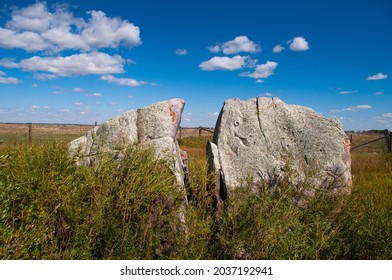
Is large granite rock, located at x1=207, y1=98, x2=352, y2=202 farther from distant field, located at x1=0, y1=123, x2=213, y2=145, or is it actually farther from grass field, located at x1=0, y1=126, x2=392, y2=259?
distant field, located at x1=0, y1=123, x2=213, y2=145

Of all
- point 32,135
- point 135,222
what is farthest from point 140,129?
point 32,135

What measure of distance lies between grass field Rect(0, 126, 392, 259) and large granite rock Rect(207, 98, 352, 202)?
1323 mm

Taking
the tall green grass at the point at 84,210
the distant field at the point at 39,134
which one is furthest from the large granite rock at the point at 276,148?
the distant field at the point at 39,134

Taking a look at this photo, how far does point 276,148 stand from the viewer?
663 cm

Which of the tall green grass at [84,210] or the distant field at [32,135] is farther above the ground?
the distant field at [32,135]

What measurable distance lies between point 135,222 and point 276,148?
3.63m

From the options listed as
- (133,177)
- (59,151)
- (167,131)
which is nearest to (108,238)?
(133,177)

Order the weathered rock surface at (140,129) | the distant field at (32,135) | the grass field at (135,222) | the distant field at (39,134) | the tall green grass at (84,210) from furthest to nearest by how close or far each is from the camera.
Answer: the distant field at (39,134) < the distant field at (32,135) < the weathered rock surface at (140,129) < the grass field at (135,222) < the tall green grass at (84,210)

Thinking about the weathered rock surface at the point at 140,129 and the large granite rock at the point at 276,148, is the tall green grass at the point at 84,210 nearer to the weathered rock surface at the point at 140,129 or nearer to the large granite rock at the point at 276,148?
the weathered rock surface at the point at 140,129

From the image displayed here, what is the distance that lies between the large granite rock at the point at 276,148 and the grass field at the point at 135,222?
132cm

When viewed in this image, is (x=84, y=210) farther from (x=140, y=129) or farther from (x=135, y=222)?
(x=140, y=129)

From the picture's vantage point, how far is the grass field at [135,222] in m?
3.68

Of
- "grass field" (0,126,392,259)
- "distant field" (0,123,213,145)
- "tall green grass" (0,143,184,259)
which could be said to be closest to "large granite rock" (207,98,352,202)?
"grass field" (0,126,392,259)
